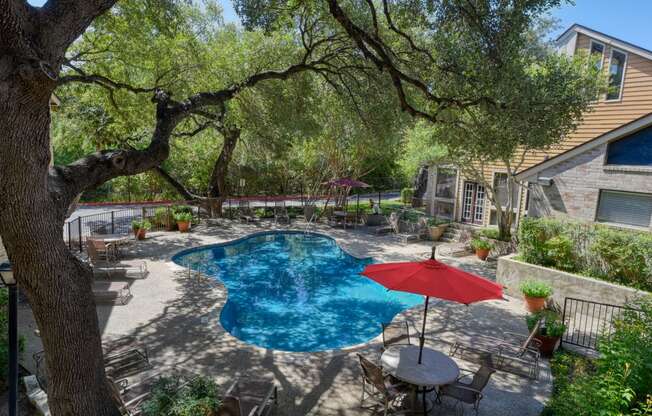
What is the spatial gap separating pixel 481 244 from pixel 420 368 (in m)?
9.87

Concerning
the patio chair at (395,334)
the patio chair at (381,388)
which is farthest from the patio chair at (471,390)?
the patio chair at (395,334)

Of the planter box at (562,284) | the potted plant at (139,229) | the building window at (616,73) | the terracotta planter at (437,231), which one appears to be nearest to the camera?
the planter box at (562,284)

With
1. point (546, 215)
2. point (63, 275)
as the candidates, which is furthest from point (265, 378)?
point (546, 215)

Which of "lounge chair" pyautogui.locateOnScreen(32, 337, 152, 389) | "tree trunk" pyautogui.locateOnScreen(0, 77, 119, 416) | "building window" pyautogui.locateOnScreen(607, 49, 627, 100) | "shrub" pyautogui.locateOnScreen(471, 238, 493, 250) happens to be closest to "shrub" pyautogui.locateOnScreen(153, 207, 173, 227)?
"lounge chair" pyautogui.locateOnScreen(32, 337, 152, 389)

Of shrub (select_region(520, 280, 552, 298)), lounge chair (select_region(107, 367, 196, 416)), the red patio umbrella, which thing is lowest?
lounge chair (select_region(107, 367, 196, 416))

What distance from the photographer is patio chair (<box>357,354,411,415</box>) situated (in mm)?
5395

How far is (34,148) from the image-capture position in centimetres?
381

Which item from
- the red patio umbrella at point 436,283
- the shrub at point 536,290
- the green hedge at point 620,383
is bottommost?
the shrub at point 536,290

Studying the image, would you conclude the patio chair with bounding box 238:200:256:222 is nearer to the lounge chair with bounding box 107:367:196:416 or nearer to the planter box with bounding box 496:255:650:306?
the planter box with bounding box 496:255:650:306

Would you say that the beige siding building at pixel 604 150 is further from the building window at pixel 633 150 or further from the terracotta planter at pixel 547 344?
the terracotta planter at pixel 547 344

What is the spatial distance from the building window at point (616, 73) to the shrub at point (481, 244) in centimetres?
706

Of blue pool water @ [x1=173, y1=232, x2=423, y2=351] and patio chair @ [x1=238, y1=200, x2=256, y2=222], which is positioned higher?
patio chair @ [x1=238, y1=200, x2=256, y2=222]

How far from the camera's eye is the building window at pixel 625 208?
11.5 m

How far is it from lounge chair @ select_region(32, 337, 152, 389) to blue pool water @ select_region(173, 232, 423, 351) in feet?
9.39
